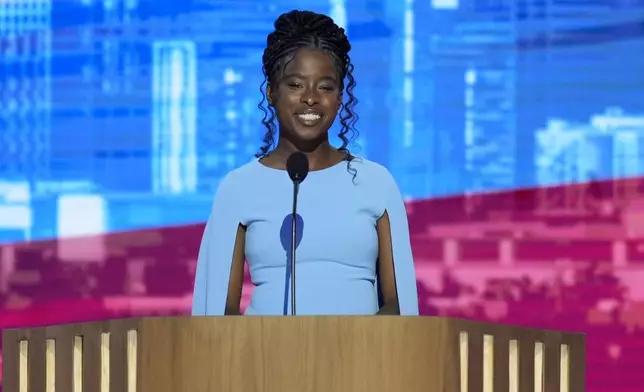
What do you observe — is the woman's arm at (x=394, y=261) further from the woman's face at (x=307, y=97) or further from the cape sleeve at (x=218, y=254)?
the cape sleeve at (x=218, y=254)

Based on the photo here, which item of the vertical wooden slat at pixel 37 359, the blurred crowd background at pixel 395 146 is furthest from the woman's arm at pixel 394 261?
the blurred crowd background at pixel 395 146

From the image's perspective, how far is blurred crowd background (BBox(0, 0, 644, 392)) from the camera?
3.90m

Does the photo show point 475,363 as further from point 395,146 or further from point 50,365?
point 395,146

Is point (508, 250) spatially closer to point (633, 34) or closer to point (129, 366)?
point (633, 34)

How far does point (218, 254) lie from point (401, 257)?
1.34 ft

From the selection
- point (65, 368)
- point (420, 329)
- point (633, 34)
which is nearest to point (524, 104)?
point (633, 34)

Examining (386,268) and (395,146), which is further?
(395,146)

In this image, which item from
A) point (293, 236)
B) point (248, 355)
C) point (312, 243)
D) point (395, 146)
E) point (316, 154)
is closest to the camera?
point (248, 355)

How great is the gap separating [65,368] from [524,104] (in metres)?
2.10

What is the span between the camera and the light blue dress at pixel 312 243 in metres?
2.75

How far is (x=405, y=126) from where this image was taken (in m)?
3.90

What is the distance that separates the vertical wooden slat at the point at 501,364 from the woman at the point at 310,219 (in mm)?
495

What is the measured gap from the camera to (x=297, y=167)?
261cm

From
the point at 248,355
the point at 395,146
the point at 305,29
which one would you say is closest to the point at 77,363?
the point at 248,355
